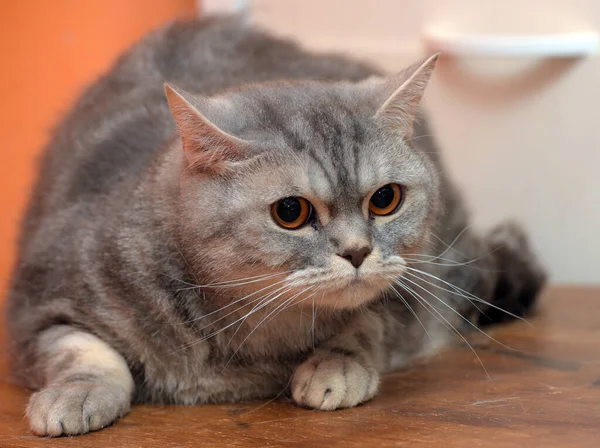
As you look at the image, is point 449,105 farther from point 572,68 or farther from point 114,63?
point 114,63

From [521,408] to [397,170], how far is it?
0.40 metres

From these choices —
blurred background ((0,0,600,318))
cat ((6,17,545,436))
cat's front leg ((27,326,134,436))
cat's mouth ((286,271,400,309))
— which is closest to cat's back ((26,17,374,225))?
cat ((6,17,545,436))

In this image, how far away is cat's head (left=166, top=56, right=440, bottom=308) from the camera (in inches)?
46.9

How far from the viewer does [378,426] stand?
1201 millimetres

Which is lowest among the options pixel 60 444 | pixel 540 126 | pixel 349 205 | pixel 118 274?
pixel 60 444

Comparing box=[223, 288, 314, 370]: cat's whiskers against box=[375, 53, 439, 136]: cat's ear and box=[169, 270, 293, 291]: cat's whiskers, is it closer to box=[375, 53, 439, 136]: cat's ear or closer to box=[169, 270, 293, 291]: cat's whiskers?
box=[169, 270, 293, 291]: cat's whiskers

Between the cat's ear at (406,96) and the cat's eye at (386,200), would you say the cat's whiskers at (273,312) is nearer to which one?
the cat's eye at (386,200)

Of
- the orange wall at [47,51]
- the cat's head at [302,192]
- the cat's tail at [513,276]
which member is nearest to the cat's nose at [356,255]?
the cat's head at [302,192]

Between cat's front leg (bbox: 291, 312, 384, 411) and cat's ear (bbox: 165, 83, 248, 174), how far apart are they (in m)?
0.35

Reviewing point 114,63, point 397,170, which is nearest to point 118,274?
point 397,170

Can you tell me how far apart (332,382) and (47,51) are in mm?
1535

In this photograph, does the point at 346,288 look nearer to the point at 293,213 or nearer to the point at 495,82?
the point at 293,213

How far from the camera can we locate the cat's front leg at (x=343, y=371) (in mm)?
1290

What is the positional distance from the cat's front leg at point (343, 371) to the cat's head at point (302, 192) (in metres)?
0.13
